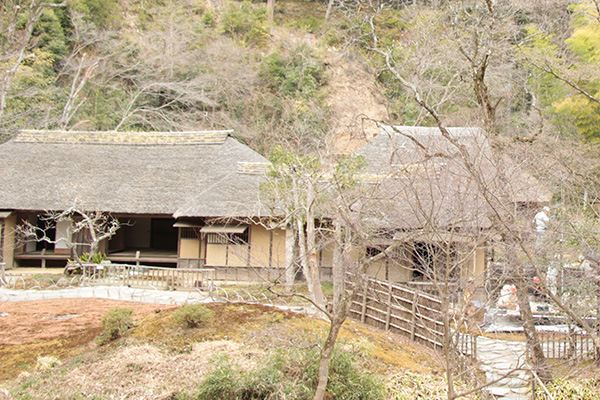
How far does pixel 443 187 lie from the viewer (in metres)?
9.35

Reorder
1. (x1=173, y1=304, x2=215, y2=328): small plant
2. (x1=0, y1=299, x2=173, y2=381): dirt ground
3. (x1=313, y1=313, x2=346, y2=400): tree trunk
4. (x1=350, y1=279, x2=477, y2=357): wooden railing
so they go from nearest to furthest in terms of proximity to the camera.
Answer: (x1=313, y1=313, x2=346, y2=400): tree trunk < (x1=0, y1=299, x2=173, y2=381): dirt ground < (x1=173, y1=304, x2=215, y2=328): small plant < (x1=350, y1=279, x2=477, y2=357): wooden railing

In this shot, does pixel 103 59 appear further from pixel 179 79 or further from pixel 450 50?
pixel 450 50

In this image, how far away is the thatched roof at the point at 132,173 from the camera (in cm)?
1574

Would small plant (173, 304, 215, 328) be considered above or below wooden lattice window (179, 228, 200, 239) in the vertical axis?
below

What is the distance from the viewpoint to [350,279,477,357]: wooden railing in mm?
9555

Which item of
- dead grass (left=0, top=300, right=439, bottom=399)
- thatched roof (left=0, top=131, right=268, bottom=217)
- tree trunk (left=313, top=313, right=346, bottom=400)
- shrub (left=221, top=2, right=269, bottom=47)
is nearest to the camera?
tree trunk (left=313, top=313, right=346, bottom=400)

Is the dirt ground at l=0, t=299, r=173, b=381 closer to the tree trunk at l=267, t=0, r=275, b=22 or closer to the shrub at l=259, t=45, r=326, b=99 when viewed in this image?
the shrub at l=259, t=45, r=326, b=99

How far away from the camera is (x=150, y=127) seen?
28219mm

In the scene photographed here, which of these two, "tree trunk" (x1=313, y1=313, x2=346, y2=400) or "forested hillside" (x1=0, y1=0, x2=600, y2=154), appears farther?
"forested hillside" (x1=0, y1=0, x2=600, y2=154)

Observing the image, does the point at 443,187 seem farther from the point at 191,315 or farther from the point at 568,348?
the point at 191,315

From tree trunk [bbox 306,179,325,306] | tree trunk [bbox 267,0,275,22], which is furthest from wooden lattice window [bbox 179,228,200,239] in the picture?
tree trunk [bbox 267,0,275,22]

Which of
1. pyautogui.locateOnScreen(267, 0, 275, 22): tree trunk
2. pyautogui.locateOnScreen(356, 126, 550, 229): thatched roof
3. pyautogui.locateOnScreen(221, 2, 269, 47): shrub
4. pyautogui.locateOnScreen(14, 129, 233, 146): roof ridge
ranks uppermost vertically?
pyautogui.locateOnScreen(267, 0, 275, 22): tree trunk

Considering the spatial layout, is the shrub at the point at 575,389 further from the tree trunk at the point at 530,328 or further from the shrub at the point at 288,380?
the shrub at the point at 288,380

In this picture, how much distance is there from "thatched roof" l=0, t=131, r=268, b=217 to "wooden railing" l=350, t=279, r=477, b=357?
4.67m
